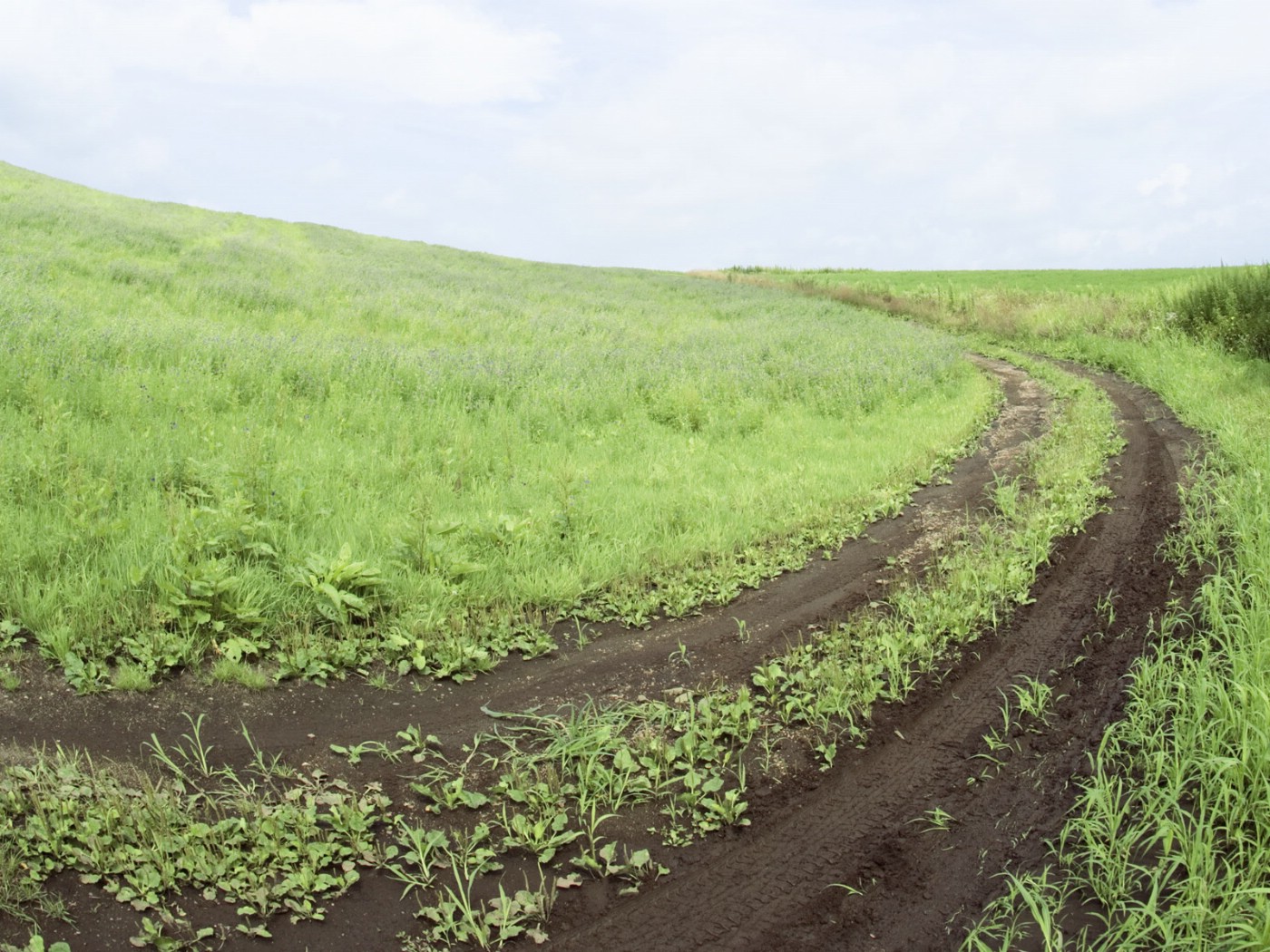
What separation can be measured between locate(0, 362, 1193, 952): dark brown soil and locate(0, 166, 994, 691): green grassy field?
36 cm

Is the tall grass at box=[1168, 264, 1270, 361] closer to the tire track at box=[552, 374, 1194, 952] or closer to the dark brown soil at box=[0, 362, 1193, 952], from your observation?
the dark brown soil at box=[0, 362, 1193, 952]

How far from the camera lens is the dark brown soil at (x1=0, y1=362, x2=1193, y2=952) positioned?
11.7 feet

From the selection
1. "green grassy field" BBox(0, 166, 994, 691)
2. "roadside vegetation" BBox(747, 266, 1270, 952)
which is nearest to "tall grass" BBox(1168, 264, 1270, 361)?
"green grassy field" BBox(0, 166, 994, 691)

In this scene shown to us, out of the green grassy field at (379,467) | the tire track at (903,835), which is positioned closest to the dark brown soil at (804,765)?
the tire track at (903,835)

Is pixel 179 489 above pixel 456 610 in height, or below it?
above

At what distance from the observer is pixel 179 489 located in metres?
7.75

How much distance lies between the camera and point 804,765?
460 centimetres

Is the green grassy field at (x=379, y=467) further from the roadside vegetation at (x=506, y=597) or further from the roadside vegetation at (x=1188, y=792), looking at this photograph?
the roadside vegetation at (x=1188, y=792)

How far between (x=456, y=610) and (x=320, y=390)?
6.18 metres

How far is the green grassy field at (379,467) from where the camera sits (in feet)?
19.3

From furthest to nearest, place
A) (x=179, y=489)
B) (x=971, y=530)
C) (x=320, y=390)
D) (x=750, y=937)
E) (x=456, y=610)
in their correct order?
(x=320, y=390), (x=971, y=530), (x=179, y=489), (x=456, y=610), (x=750, y=937)

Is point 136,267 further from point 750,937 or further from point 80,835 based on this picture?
point 750,937

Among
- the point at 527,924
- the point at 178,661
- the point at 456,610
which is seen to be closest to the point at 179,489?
the point at 178,661

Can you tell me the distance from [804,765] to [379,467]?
18.8 feet
